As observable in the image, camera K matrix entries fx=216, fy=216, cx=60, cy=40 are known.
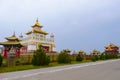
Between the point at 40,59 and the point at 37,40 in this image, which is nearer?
the point at 40,59

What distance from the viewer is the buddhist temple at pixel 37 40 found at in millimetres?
49969

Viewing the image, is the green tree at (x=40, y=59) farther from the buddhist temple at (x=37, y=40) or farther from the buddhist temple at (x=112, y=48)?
the buddhist temple at (x=112, y=48)

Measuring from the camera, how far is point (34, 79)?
1042 centimetres

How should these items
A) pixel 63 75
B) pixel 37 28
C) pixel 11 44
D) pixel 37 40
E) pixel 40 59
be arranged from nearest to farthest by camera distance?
pixel 63 75 < pixel 40 59 < pixel 11 44 < pixel 37 40 < pixel 37 28

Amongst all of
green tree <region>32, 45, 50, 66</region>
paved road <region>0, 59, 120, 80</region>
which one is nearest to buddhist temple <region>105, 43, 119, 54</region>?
green tree <region>32, 45, 50, 66</region>

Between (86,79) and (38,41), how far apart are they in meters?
41.0

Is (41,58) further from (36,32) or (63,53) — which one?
(36,32)

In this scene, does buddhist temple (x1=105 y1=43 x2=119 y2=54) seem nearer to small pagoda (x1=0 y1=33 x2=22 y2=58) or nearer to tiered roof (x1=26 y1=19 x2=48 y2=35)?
tiered roof (x1=26 y1=19 x2=48 y2=35)

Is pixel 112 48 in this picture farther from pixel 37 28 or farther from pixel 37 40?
pixel 37 40

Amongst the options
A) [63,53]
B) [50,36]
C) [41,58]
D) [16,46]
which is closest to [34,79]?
[41,58]

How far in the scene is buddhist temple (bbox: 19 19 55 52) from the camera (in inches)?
1967

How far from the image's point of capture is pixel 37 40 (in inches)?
2015

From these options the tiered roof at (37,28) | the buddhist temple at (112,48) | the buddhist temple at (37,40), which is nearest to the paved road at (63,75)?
the buddhist temple at (37,40)

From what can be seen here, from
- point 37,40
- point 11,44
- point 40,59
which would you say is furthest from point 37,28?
point 40,59
